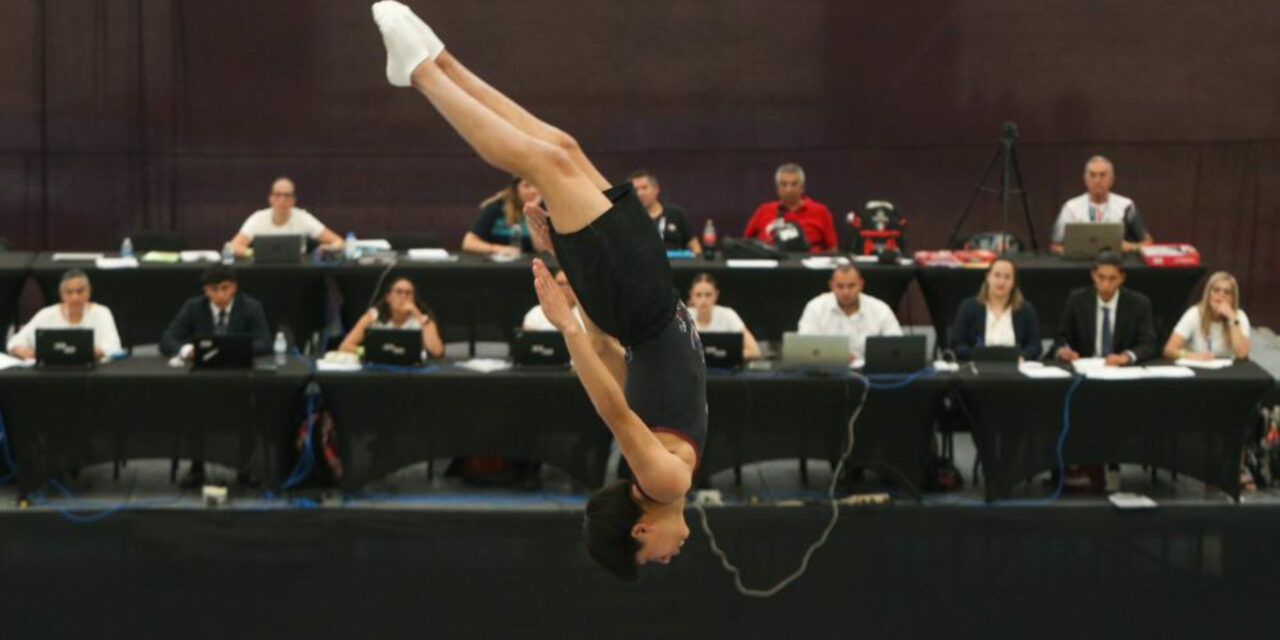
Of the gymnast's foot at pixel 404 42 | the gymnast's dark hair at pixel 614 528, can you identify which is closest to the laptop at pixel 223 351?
the gymnast's foot at pixel 404 42

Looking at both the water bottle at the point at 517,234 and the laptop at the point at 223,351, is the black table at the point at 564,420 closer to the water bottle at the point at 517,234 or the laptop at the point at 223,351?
the laptop at the point at 223,351

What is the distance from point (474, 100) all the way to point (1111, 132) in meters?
9.32

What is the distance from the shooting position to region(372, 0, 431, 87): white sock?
4387 millimetres

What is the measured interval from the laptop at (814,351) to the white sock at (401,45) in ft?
13.0

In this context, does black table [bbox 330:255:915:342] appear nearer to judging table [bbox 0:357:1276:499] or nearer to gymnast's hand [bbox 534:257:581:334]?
judging table [bbox 0:357:1276:499]

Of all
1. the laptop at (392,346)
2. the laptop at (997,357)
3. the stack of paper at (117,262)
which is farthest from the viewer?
the stack of paper at (117,262)

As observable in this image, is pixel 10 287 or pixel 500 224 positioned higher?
pixel 500 224

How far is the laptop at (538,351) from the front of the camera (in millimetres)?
8188

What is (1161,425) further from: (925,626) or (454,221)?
(454,221)

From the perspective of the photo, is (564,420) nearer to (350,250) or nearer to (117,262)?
(350,250)

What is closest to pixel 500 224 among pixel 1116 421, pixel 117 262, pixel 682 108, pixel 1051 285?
pixel 117 262

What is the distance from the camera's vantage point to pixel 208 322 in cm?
888

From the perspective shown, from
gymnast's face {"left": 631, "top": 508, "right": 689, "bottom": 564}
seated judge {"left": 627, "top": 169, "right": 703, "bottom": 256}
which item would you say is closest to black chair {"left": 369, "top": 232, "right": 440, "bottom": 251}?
seated judge {"left": 627, "top": 169, "right": 703, "bottom": 256}

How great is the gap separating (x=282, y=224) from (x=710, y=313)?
3.47 m
